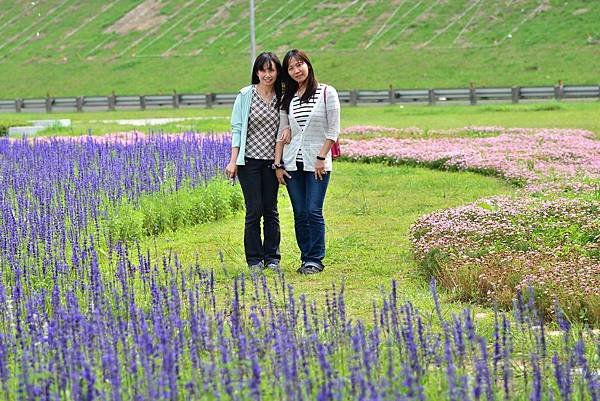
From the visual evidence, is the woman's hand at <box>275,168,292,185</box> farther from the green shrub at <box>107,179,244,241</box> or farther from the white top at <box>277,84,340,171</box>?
the green shrub at <box>107,179,244,241</box>

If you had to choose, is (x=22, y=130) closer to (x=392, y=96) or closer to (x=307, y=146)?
(x=392, y=96)

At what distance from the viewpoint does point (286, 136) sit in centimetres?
962

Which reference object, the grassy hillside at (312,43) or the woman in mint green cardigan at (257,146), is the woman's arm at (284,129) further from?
the grassy hillside at (312,43)

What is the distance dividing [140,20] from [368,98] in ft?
118

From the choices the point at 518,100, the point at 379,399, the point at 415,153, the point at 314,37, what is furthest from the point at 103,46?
the point at 379,399

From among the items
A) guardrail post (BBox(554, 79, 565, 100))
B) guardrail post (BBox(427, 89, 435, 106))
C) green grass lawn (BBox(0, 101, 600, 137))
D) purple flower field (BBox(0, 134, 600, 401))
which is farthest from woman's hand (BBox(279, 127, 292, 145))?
guardrail post (BBox(427, 89, 435, 106))

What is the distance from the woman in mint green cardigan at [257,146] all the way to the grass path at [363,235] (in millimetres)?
414

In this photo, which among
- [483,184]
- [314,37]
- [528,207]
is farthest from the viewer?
[314,37]

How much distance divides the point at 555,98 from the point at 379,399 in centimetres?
4285

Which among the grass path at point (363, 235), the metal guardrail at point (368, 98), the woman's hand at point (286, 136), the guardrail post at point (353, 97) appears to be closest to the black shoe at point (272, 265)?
the grass path at point (363, 235)

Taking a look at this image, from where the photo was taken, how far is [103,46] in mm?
76750

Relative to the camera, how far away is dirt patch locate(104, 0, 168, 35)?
260 feet

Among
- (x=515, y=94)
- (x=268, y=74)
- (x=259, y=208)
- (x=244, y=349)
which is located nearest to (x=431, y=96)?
(x=515, y=94)

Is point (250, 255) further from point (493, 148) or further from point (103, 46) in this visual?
point (103, 46)
